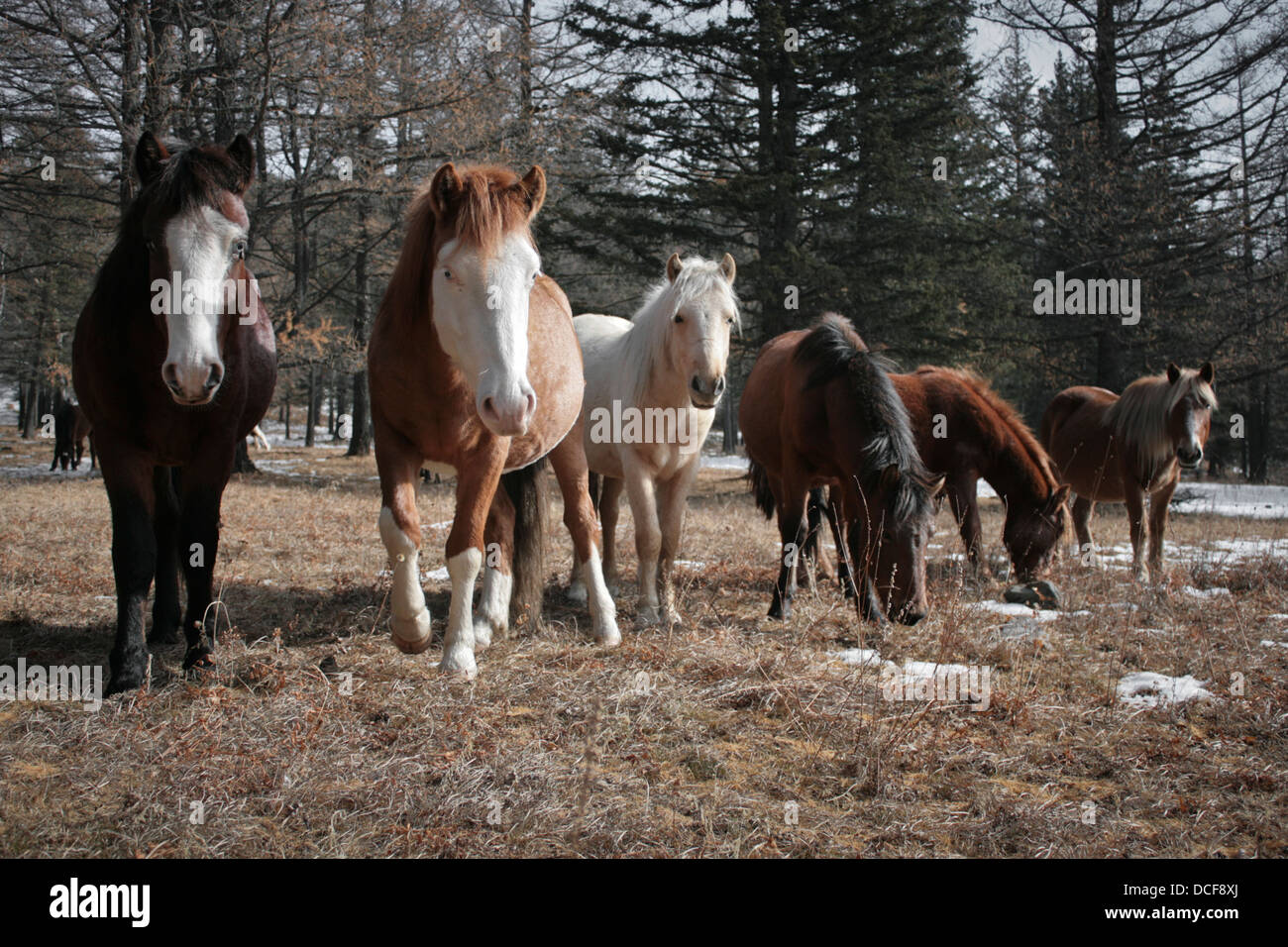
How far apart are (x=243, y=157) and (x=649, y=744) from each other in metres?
3.33

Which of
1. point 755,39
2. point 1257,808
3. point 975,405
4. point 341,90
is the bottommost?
point 1257,808

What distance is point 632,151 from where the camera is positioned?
1566 cm

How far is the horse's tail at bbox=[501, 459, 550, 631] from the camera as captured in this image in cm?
509

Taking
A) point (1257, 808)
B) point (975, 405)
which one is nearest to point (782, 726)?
point (1257, 808)

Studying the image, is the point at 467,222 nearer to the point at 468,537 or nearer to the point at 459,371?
the point at 459,371

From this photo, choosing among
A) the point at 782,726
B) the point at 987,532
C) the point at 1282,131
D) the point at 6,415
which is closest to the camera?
the point at 782,726

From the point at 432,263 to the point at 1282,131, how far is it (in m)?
15.7

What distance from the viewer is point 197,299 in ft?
11.1

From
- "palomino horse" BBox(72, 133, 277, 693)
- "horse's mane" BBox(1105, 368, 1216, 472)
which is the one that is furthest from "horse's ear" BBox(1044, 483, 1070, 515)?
"palomino horse" BBox(72, 133, 277, 693)

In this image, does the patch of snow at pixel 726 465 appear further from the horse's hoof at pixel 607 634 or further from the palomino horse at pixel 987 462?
the horse's hoof at pixel 607 634

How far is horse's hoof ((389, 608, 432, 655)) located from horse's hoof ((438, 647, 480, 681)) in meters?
0.15

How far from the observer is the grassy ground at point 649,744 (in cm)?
243

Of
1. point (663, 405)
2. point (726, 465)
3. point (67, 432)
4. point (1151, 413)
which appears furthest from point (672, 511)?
point (726, 465)
